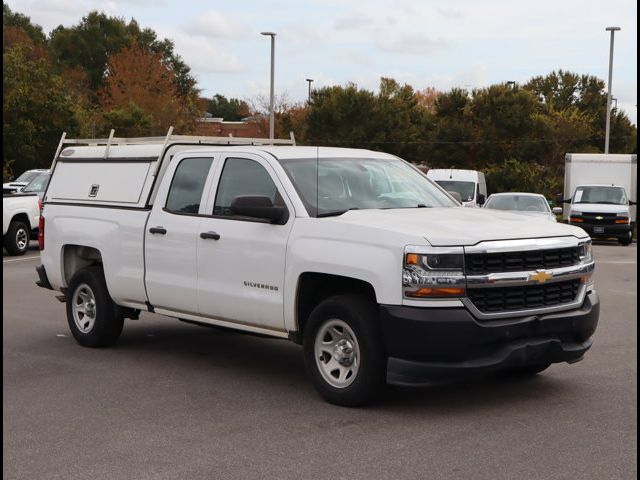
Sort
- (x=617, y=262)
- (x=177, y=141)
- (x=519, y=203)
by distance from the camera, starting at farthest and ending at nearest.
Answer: (x=519, y=203) → (x=617, y=262) → (x=177, y=141)

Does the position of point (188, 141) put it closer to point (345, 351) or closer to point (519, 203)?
point (345, 351)

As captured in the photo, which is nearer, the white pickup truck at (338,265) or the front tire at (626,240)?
the white pickup truck at (338,265)

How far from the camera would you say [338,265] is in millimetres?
6723

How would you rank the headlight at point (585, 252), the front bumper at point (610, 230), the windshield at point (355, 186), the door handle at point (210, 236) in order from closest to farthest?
Result: the headlight at point (585, 252)
the windshield at point (355, 186)
the door handle at point (210, 236)
the front bumper at point (610, 230)

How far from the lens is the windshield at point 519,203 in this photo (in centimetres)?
2458

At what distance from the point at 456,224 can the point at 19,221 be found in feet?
53.1

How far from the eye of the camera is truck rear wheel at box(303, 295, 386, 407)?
6551 millimetres

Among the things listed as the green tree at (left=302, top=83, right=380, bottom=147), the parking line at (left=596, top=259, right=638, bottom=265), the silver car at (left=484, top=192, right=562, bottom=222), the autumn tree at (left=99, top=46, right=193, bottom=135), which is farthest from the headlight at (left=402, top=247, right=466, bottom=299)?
the green tree at (left=302, top=83, right=380, bottom=147)

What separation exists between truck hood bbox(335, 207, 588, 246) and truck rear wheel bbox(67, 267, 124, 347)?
3.16m

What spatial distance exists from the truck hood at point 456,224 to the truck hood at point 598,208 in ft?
73.8

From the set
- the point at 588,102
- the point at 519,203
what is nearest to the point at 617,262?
the point at 519,203

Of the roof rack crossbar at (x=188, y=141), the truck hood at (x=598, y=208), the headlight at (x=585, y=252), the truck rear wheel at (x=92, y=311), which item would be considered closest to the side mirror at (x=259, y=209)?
the roof rack crossbar at (x=188, y=141)

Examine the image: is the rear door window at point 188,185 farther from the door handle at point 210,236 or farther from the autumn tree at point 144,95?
the autumn tree at point 144,95

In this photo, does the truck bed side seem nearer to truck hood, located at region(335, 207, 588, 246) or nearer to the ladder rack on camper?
the ladder rack on camper
